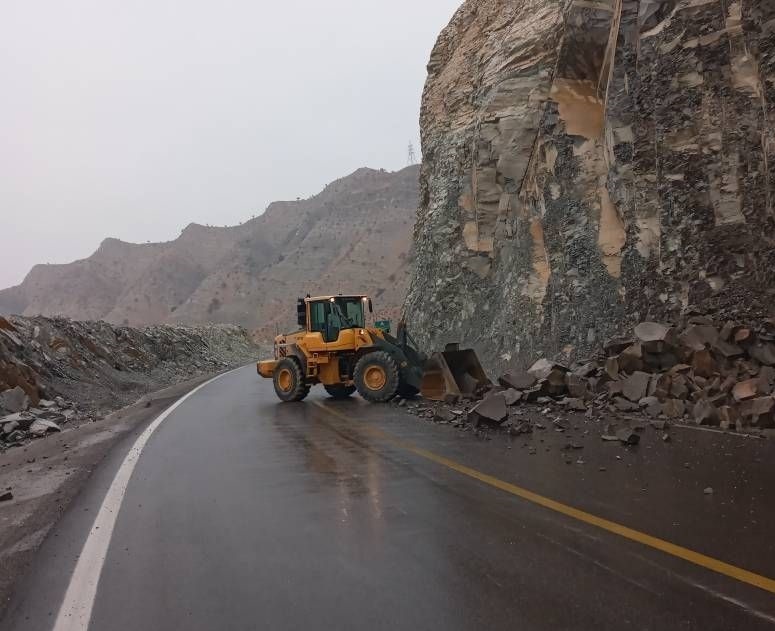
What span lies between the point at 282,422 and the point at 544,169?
1126 centimetres

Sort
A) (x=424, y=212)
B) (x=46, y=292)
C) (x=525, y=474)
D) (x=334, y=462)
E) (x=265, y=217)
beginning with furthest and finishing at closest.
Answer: (x=265, y=217), (x=46, y=292), (x=424, y=212), (x=334, y=462), (x=525, y=474)

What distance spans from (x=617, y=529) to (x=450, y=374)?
785 cm

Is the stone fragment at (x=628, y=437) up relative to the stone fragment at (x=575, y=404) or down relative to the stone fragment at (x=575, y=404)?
down

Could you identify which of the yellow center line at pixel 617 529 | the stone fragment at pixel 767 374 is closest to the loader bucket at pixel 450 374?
the yellow center line at pixel 617 529

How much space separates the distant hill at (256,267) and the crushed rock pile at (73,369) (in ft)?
120

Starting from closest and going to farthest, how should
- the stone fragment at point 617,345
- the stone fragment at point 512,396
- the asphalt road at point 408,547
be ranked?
1. the asphalt road at point 408,547
2. the stone fragment at point 512,396
3. the stone fragment at point 617,345

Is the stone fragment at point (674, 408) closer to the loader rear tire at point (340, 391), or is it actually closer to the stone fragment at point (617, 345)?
the stone fragment at point (617, 345)

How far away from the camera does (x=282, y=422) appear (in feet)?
34.8

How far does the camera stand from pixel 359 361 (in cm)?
1289

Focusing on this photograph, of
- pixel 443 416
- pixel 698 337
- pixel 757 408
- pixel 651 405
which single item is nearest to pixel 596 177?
pixel 698 337

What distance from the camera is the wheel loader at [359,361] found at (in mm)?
12422

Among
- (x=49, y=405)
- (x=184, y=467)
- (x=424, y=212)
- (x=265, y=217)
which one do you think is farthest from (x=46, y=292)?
(x=184, y=467)

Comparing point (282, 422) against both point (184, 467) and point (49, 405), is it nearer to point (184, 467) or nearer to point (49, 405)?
point (184, 467)

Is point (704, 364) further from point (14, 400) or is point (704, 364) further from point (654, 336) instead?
point (14, 400)
